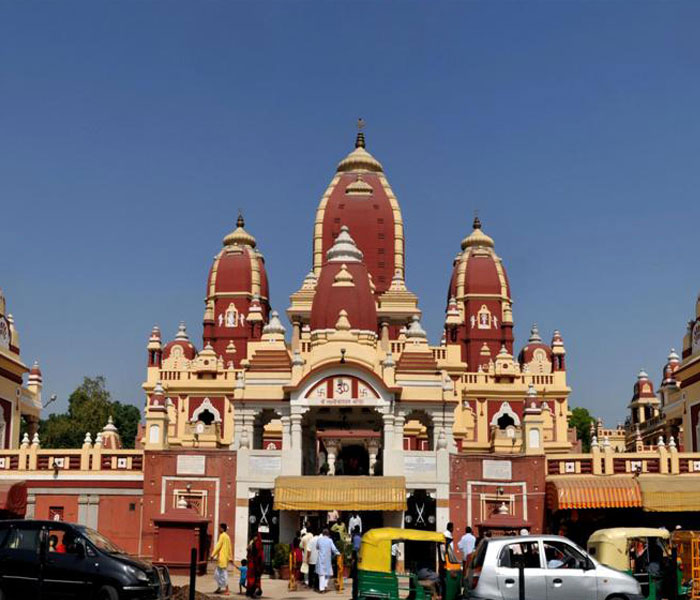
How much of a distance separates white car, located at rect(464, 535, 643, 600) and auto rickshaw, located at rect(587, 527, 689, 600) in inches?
107

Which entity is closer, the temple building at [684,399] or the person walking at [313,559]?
the person walking at [313,559]

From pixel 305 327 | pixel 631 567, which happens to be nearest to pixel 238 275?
pixel 305 327

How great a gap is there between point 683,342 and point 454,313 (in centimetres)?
1503

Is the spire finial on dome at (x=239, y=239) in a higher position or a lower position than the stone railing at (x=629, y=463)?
higher

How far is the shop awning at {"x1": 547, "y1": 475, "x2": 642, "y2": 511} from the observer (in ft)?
103

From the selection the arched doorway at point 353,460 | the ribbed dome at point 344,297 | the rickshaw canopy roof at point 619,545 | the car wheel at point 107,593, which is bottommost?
the car wheel at point 107,593

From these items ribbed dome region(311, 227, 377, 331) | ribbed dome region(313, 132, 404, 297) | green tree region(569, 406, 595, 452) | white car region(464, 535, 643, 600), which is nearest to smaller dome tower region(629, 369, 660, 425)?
green tree region(569, 406, 595, 452)

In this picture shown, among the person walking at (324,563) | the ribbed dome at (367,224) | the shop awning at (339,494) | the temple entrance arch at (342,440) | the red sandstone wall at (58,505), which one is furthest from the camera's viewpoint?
the ribbed dome at (367,224)

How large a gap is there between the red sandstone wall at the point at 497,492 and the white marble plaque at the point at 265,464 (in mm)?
5551

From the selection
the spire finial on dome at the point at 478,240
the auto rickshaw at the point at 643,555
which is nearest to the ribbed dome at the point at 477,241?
the spire finial on dome at the point at 478,240

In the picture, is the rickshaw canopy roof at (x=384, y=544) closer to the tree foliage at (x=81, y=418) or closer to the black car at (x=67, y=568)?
the black car at (x=67, y=568)

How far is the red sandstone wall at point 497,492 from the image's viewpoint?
32.6m

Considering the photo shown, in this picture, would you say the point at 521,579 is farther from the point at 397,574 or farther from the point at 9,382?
→ the point at 9,382

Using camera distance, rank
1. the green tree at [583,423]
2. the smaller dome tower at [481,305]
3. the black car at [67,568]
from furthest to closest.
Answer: the green tree at [583,423] → the smaller dome tower at [481,305] → the black car at [67,568]
